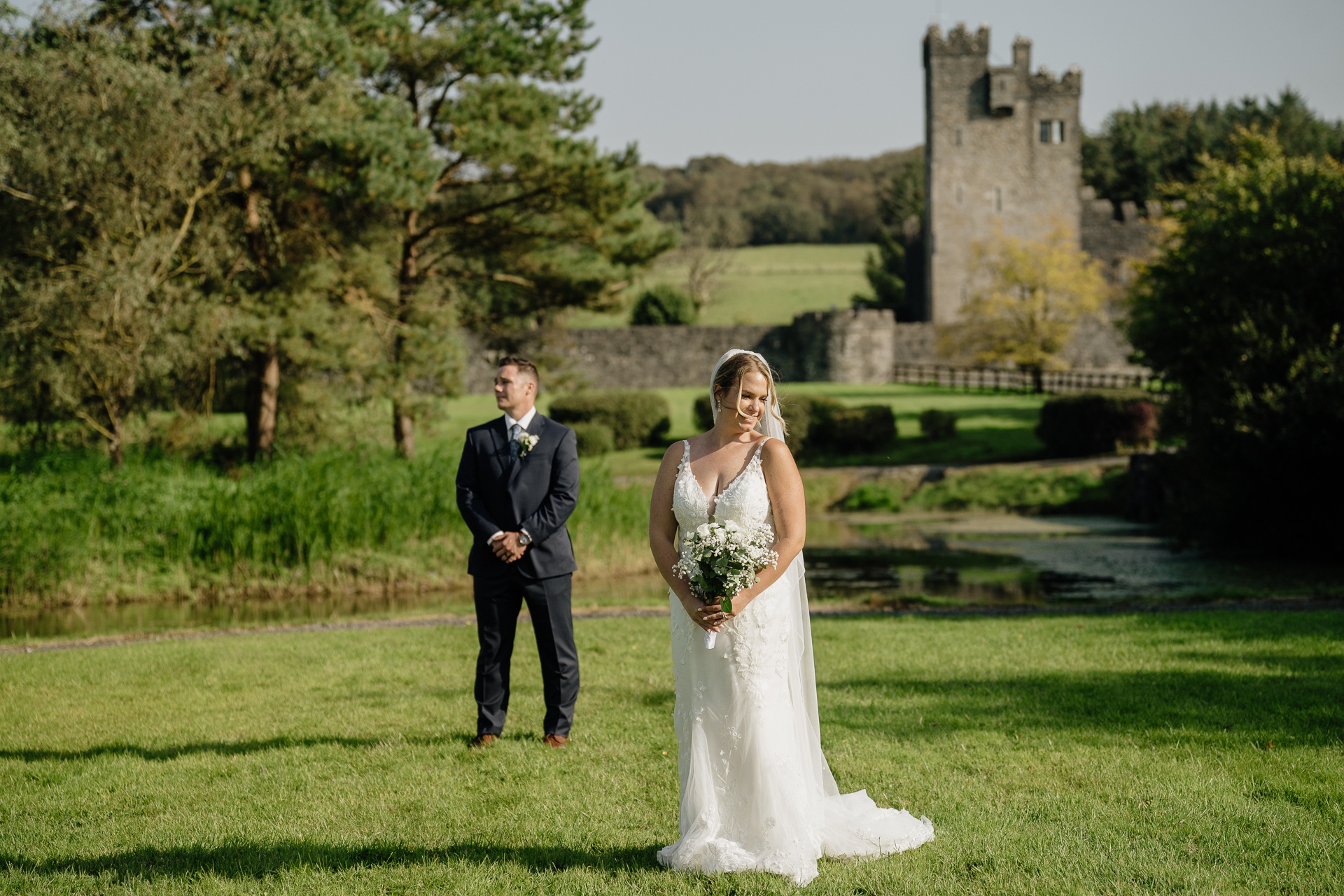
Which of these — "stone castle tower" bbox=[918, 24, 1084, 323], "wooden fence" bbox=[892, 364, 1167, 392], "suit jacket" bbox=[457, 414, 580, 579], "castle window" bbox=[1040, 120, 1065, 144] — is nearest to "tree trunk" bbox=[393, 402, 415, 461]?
"suit jacket" bbox=[457, 414, 580, 579]

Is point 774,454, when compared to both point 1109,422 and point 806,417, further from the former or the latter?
point 806,417

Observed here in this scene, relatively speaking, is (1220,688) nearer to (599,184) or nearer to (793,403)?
(599,184)

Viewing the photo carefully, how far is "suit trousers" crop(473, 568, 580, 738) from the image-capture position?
219 inches

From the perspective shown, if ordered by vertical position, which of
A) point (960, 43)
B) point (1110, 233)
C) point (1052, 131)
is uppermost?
point (960, 43)

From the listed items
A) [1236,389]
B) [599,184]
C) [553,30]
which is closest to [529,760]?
[1236,389]

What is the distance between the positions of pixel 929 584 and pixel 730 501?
1116 cm

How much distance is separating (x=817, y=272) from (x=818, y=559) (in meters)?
69.1

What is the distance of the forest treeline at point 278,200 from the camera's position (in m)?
14.6

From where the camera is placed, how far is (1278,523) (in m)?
15.8

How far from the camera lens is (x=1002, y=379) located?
4612cm

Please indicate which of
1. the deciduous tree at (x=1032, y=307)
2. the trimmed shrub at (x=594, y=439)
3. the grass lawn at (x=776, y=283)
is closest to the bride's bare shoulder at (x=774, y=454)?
the trimmed shrub at (x=594, y=439)

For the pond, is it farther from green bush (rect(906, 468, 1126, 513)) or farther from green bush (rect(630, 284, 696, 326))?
green bush (rect(630, 284, 696, 326))

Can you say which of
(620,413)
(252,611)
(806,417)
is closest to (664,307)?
(620,413)

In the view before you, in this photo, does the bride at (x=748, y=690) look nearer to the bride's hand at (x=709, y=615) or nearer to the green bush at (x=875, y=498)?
the bride's hand at (x=709, y=615)
